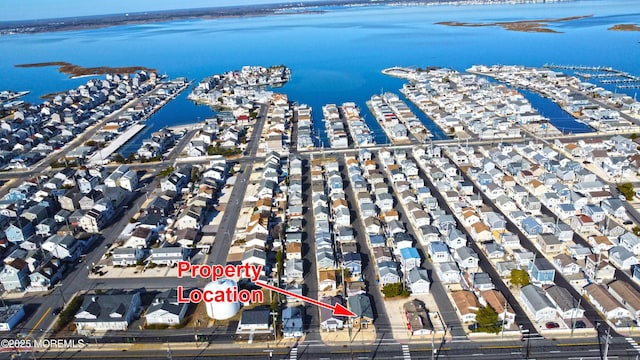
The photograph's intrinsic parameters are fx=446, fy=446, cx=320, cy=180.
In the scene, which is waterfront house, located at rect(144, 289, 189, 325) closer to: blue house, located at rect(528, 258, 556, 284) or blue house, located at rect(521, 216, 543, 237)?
blue house, located at rect(528, 258, 556, 284)

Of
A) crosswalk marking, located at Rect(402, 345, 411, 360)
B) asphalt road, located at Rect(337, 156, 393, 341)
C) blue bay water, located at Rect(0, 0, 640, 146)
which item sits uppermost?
blue bay water, located at Rect(0, 0, 640, 146)

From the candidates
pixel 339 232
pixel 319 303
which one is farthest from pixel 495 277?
pixel 319 303

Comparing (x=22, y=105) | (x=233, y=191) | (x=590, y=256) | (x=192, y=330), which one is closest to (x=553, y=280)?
(x=590, y=256)

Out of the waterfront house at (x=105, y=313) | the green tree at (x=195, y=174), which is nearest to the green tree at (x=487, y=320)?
the waterfront house at (x=105, y=313)

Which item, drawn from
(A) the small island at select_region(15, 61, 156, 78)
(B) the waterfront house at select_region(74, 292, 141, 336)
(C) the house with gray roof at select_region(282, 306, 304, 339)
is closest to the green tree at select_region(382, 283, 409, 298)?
(C) the house with gray roof at select_region(282, 306, 304, 339)

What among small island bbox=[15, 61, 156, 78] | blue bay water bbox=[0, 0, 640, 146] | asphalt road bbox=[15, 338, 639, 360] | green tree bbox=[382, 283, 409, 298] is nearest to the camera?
asphalt road bbox=[15, 338, 639, 360]

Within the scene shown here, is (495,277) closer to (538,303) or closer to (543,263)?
(543,263)

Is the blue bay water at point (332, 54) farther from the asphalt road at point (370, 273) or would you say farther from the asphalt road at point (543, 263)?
the asphalt road at point (543, 263)
